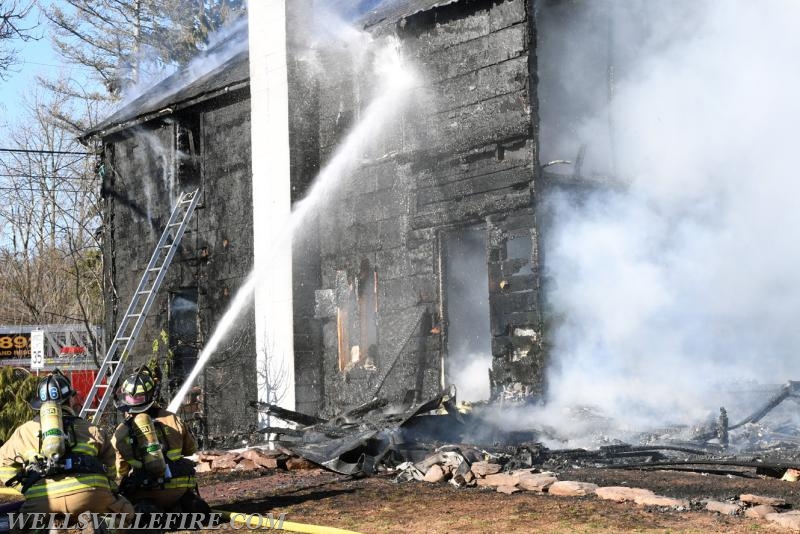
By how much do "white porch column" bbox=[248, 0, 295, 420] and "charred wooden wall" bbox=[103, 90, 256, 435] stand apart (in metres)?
0.74

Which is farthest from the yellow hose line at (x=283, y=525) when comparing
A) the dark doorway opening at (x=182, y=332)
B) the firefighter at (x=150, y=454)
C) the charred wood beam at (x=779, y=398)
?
the dark doorway opening at (x=182, y=332)

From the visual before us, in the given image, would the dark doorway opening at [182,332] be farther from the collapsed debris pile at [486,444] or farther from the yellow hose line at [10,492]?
the yellow hose line at [10,492]

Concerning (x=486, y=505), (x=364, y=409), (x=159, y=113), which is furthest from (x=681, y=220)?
(x=159, y=113)

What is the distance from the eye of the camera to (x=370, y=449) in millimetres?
11180

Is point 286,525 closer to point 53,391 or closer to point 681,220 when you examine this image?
point 53,391

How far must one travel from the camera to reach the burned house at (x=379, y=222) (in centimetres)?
1307

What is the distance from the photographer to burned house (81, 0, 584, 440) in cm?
1307

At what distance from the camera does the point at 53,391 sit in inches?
261

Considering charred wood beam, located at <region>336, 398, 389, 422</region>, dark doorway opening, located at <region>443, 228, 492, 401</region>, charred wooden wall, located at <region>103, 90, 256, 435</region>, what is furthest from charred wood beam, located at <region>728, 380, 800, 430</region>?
charred wooden wall, located at <region>103, 90, 256, 435</region>

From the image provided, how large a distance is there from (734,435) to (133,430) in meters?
8.17

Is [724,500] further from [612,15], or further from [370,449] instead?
[612,15]

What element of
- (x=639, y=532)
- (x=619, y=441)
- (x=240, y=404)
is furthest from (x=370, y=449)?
(x=240, y=404)

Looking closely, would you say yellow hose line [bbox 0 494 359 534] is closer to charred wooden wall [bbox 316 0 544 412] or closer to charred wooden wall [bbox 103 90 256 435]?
charred wooden wall [bbox 316 0 544 412]

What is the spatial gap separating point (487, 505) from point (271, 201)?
883 cm
